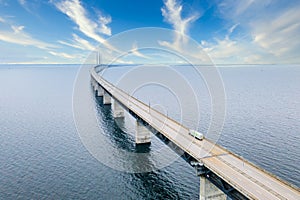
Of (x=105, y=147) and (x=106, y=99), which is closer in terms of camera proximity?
(x=105, y=147)

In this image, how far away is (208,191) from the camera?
41344 mm

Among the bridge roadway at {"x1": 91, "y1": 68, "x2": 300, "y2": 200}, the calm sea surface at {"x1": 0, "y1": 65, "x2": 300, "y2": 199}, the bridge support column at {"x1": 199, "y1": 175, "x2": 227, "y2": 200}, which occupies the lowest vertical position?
the calm sea surface at {"x1": 0, "y1": 65, "x2": 300, "y2": 199}

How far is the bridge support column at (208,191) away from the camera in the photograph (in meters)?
41.1

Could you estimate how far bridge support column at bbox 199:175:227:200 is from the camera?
1619 inches

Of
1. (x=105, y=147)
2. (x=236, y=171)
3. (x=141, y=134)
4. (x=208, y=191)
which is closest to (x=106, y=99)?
(x=105, y=147)

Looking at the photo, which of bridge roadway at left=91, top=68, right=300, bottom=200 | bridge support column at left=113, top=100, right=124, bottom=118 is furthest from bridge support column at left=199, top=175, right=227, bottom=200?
bridge support column at left=113, top=100, right=124, bottom=118

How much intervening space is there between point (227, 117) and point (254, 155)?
125 feet

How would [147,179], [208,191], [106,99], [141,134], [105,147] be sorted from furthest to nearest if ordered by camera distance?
1. [106,99]
2. [141,134]
3. [105,147]
4. [147,179]
5. [208,191]

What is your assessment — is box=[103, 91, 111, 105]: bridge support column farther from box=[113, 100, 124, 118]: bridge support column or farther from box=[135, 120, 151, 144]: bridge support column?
box=[135, 120, 151, 144]: bridge support column

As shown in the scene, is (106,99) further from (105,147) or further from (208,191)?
(208,191)

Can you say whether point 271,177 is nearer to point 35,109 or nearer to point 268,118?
point 268,118

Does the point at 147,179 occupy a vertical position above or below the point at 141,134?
below

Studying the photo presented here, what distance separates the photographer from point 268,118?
9688 cm

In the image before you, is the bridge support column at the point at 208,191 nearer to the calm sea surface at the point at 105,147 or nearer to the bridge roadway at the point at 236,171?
the bridge roadway at the point at 236,171
